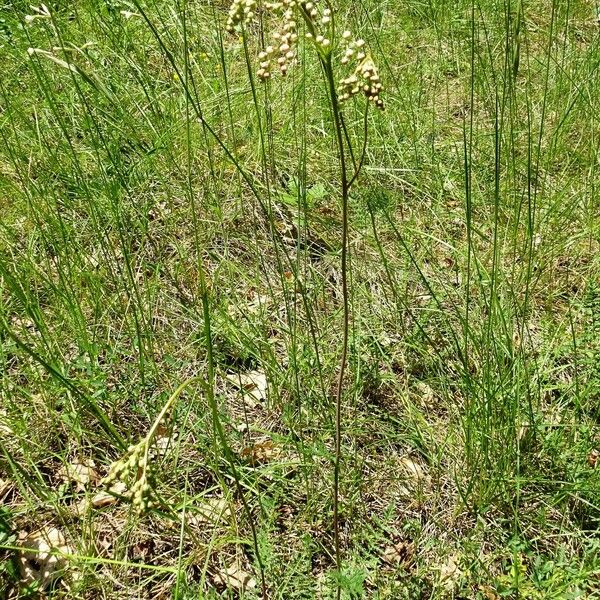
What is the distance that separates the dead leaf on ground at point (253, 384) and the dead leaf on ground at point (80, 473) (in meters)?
0.47

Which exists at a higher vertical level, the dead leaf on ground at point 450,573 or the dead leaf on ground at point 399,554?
the dead leaf on ground at point 399,554

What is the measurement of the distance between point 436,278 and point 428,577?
3.40 feet

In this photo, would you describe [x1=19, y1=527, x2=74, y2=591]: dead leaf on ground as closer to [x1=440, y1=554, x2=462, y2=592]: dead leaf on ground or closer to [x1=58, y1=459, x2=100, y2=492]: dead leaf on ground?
[x1=58, y1=459, x2=100, y2=492]: dead leaf on ground

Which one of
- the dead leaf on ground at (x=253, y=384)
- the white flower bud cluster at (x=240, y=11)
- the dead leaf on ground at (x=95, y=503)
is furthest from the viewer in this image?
the dead leaf on ground at (x=253, y=384)

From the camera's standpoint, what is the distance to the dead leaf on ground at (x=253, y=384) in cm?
201

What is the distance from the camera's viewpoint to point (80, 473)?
1.80 m

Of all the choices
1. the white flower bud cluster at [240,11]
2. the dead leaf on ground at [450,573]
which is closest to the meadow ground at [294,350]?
the dead leaf on ground at [450,573]

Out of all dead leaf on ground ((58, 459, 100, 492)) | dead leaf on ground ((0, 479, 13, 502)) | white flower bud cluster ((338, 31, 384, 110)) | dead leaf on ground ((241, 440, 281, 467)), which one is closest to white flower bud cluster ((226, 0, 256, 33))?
white flower bud cluster ((338, 31, 384, 110))

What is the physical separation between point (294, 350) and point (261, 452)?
0.33m

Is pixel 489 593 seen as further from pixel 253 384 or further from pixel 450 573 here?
pixel 253 384

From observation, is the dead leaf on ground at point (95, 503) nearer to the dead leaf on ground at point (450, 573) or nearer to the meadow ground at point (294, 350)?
the meadow ground at point (294, 350)

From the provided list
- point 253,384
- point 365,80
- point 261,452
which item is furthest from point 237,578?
point 365,80

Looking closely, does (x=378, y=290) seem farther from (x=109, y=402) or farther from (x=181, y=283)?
(x=109, y=402)

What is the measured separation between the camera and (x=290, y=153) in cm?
276
